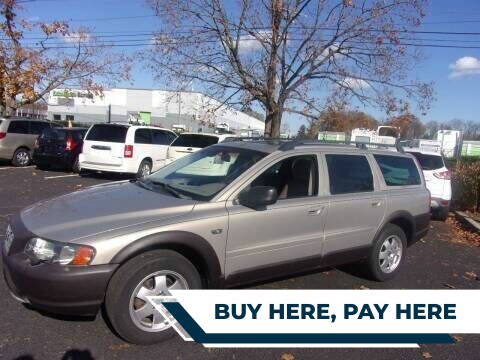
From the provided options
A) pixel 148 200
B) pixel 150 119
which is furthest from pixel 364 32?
pixel 150 119

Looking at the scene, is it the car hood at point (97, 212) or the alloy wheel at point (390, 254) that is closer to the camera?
the car hood at point (97, 212)

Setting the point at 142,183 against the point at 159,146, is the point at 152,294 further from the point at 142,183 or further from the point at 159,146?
the point at 159,146

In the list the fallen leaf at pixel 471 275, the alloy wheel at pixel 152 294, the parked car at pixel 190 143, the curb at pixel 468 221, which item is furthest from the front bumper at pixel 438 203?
the alloy wheel at pixel 152 294

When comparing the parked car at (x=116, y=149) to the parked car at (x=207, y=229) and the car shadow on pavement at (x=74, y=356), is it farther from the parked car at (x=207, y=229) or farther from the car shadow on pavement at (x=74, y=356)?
the car shadow on pavement at (x=74, y=356)

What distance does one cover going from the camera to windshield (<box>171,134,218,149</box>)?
11.5 metres

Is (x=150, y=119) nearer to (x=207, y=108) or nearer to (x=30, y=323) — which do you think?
(x=207, y=108)

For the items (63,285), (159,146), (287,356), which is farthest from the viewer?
(159,146)

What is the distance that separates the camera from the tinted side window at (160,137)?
1334 centimetres

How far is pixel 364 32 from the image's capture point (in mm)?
13320

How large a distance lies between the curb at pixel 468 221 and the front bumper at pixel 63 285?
881 cm

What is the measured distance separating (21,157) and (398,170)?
44.4 ft

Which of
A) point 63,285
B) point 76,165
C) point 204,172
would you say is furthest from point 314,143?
point 76,165

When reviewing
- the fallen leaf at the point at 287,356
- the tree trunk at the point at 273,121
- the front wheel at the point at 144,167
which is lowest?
the fallen leaf at the point at 287,356

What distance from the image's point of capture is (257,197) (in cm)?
372
